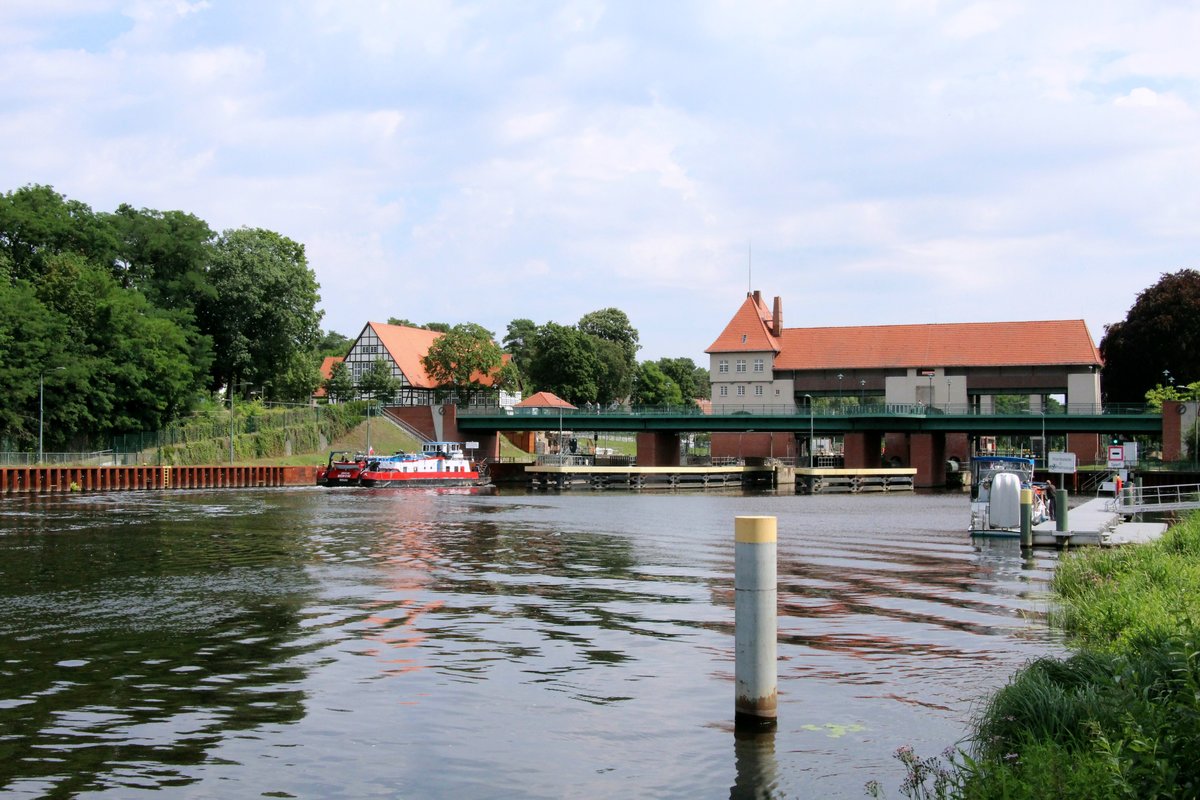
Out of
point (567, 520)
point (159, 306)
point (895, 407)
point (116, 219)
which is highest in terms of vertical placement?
point (116, 219)

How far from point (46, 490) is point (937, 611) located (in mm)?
63274

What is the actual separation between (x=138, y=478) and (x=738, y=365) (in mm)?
70504

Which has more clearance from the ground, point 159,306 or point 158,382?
point 159,306

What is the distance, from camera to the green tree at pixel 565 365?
479 ft

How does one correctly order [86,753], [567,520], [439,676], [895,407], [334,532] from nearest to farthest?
[86,753] → [439,676] → [334,532] → [567,520] → [895,407]

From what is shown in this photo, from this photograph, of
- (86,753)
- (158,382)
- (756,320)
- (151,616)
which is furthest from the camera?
(756,320)

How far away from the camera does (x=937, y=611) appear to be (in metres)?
21.9

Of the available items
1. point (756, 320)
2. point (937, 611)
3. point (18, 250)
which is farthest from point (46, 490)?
point (756, 320)

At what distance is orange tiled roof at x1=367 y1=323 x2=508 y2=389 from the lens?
131 meters

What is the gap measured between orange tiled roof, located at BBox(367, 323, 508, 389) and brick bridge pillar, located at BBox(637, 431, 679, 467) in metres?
26.1

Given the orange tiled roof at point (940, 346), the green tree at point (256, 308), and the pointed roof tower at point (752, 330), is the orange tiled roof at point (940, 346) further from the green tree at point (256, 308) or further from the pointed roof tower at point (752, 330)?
the green tree at point (256, 308)

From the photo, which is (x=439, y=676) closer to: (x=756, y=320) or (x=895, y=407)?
(x=895, y=407)

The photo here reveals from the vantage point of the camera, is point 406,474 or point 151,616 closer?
point 151,616

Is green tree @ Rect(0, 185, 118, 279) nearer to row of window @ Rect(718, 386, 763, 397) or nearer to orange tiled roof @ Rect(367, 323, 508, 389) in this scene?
orange tiled roof @ Rect(367, 323, 508, 389)
